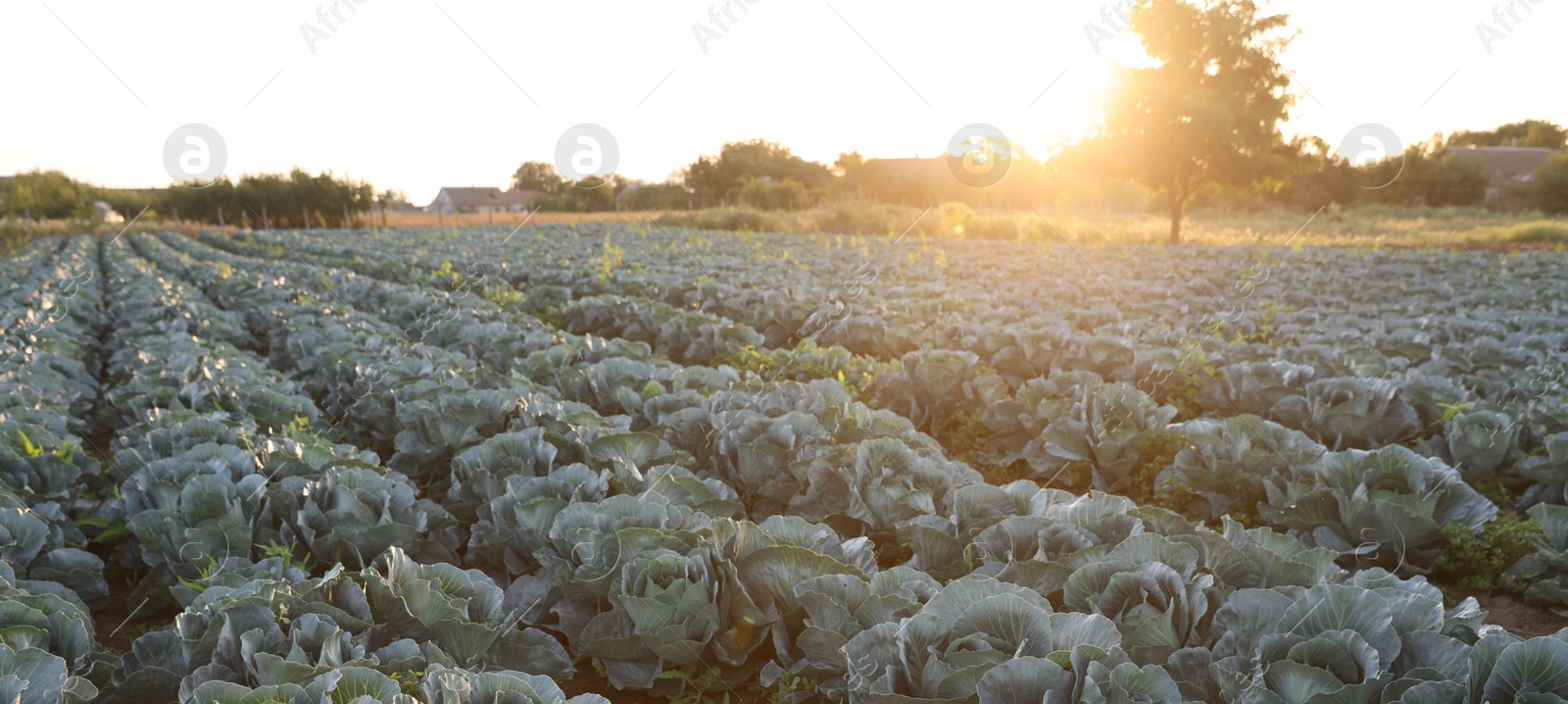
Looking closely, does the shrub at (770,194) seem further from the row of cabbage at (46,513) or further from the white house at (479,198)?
the row of cabbage at (46,513)

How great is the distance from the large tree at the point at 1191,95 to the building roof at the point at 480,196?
69.4 meters

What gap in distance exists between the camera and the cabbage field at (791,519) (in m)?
1.86

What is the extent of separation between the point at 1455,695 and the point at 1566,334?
26.3ft

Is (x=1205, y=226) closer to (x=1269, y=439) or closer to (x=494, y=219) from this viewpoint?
(x=1269, y=439)

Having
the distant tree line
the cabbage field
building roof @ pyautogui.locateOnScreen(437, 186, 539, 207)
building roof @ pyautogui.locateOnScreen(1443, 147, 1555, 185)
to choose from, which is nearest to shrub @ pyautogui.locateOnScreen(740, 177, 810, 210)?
the distant tree line

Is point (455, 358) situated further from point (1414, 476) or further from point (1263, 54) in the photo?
point (1263, 54)

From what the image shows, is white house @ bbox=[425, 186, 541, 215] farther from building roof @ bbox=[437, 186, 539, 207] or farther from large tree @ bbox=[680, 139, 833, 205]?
large tree @ bbox=[680, 139, 833, 205]

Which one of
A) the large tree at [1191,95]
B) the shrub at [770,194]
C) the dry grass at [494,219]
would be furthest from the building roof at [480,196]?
the large tree at [1191,95]

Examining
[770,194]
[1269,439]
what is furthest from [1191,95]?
[770,194]

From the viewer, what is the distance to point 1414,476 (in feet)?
11.9

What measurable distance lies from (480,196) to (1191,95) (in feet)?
287

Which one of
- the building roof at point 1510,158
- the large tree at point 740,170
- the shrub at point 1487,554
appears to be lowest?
the shrub at point 1487,554

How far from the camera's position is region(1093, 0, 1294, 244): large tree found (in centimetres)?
2730

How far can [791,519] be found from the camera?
2.78m
